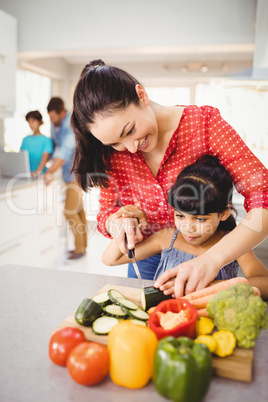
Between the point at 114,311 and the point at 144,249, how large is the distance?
0.51 metres

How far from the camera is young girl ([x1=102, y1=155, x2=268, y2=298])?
49.0 inches

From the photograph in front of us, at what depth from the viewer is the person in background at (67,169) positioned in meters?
3.48

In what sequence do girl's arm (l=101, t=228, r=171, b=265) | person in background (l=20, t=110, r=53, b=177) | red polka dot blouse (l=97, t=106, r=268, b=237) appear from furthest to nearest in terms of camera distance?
person in background (l=20, t=110, r=53, b=177) → girl's arm (l=101, t=228, r=171, b=265) → red polka dot blouse (l=97, t=106, r=268, b=237)

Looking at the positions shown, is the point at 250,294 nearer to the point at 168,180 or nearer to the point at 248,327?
the point at 248,327

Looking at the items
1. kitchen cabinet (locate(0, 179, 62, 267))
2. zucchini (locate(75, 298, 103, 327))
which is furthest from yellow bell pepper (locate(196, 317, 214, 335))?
kitchen cabinet (locate(0, 179, 62, 267))

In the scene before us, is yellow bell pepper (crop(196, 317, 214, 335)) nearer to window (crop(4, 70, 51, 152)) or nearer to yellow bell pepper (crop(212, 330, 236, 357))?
yellow bell pepper (crop(212, 330, 236, 357))

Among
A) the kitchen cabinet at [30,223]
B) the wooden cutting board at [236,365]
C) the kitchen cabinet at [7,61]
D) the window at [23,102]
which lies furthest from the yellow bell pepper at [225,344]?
the window at [23,102]

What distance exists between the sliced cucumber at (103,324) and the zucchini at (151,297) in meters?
0.11

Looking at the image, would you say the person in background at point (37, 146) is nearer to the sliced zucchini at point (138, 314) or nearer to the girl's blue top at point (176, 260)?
the girl's blue top at point (176, 260)

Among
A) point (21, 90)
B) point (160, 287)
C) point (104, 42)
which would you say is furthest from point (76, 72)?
point (160, 287)

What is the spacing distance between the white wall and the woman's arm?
99.0 inches

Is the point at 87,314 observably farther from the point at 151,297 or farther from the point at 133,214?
the point at 133,214

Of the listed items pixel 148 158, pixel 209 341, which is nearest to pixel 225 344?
pixel 209 341

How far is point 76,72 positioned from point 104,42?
2.36 metres
